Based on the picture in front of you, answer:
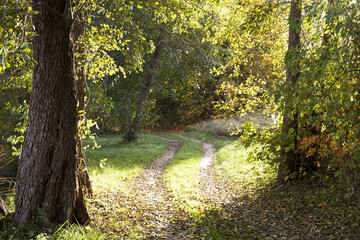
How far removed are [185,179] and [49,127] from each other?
677cm

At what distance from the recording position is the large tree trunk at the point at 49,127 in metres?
5.04

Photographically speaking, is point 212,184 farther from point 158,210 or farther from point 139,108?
point 139,108

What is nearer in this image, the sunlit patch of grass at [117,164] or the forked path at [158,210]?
the forked path at [158,210]

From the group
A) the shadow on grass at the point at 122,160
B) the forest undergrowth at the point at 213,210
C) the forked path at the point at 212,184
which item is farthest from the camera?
the shadow on grass at the point at 122,160

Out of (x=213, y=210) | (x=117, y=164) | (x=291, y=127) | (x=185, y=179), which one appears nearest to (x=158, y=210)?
(x=213, y=210)

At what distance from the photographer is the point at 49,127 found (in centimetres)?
512

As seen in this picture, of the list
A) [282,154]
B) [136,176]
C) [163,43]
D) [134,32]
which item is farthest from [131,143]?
[282,154]

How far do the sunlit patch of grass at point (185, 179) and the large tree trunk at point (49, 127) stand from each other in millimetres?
3604

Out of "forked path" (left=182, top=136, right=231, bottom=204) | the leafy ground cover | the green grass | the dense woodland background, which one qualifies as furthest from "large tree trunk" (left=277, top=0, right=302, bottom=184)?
the green grass

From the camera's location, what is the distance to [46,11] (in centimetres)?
500

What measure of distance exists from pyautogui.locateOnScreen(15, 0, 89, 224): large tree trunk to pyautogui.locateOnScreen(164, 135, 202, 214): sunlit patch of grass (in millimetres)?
3604

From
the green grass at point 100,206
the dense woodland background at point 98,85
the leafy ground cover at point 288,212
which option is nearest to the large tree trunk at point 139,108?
the green grass at point 100,206

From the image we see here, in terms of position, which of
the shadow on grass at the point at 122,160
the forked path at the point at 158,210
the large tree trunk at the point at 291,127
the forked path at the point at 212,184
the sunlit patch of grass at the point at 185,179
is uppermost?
the large tree trunk at the point at 291,127

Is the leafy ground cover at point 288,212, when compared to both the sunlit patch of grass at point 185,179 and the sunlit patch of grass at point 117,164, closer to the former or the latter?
the sunlit patch of grass at point 185,179
